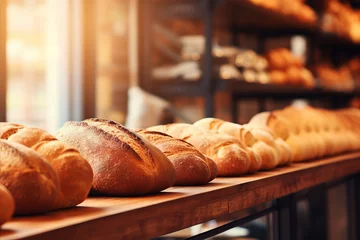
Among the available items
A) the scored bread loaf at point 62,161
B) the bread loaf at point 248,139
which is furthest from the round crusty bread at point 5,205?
the bread loaf at point 248,139

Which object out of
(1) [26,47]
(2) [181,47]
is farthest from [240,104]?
(1) [26,47]

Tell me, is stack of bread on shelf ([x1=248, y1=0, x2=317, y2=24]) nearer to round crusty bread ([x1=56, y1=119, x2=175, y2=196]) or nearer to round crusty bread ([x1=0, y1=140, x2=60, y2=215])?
round crusty bread ([x1=56, y1=119, x2=175, y2=196])

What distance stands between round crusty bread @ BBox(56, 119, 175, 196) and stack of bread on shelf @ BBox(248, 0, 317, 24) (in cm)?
324

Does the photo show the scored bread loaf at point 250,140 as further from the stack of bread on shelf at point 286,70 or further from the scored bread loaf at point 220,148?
the stack of bread on shelf at point 286,70

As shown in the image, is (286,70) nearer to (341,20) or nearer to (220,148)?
(341,20)

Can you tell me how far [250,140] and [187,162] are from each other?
48cm

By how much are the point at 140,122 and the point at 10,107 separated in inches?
30.4

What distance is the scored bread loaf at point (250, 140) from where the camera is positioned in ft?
6.14

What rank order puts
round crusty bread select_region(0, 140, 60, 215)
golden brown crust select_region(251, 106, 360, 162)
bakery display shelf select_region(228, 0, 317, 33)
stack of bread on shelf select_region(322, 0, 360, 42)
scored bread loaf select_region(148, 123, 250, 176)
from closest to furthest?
round crusty bread select_region(0, 140, 60, 215), scored bread loaf select_region(148, 123, 250, 176), golden brown crust select_region(251, 106, 360, 162), bakery display shelf select_region(228, 0, 317, 33), stack of bread on shelf select_region(322, 0, 360, 42)

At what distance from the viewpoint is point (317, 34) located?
5.86 m

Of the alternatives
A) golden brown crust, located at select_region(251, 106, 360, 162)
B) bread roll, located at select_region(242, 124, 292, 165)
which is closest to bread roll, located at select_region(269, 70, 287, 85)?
golden brown crust, located at select_region(251, 106, 360, 162)

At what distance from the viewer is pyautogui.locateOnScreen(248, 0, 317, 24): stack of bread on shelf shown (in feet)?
15.4

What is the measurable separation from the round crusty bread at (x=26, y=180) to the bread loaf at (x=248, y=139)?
34.5 inches

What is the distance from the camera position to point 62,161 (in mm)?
1131
